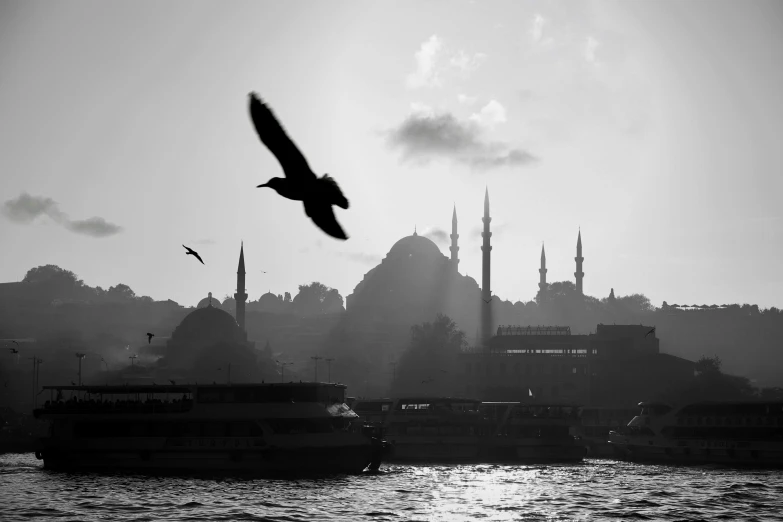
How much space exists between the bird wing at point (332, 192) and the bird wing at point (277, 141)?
0.15 meters

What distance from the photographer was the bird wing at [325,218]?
37.6 ft

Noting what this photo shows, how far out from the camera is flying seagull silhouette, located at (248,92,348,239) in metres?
11.6

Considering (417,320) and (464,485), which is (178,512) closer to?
(464,485)

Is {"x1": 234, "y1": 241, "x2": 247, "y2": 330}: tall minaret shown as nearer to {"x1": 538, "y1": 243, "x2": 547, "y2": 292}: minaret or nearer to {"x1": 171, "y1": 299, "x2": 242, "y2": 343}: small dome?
{"x1": 171, "y1": 299, "x2": 242, "y2": 343}: small dome

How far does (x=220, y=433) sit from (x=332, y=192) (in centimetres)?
4714

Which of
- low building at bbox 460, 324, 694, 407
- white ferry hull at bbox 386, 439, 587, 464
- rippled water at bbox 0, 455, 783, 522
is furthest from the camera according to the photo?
low building at bbox 460, 324, 694, 407

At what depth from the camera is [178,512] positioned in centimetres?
4094

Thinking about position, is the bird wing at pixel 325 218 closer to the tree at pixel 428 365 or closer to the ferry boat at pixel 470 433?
the ferry boat at pixel 470 433

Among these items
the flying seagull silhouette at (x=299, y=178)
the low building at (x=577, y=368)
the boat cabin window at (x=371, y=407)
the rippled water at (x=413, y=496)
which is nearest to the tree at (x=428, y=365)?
the low building at (x=577, y=368)

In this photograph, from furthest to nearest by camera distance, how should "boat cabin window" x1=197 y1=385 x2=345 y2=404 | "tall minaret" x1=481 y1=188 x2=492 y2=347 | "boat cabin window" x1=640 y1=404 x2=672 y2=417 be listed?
1. "tall minaret" x1=481 y1=188 x2=492 y2=347
2. "boat cabin window" x1=640 y1=404 x2=672 y2=417
3. "boat cabin window" x1=197 y1=385 x2=345 y2=404

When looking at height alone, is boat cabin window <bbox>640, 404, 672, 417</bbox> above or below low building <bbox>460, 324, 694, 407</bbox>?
below

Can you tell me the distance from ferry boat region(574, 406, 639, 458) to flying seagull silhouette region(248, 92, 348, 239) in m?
60.6

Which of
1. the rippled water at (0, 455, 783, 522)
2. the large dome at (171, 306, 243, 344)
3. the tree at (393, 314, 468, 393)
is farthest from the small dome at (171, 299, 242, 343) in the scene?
the rippled water at (0, 455, 783, 522)

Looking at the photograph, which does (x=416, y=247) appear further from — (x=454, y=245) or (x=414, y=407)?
(x=414, y=407)
